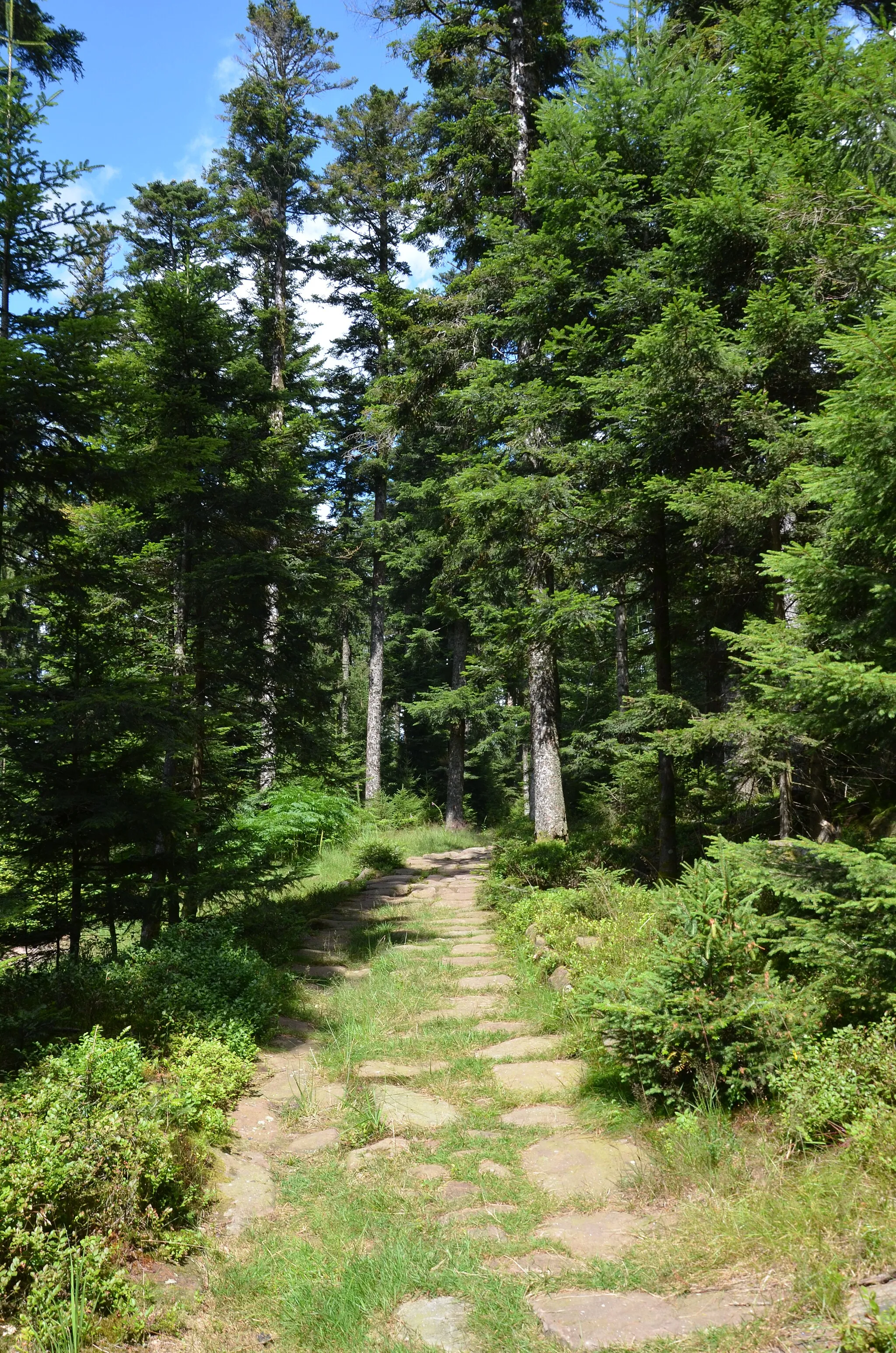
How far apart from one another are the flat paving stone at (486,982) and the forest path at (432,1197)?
223 mm

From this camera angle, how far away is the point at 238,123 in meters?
18.5

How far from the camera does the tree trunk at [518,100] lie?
40.6ft

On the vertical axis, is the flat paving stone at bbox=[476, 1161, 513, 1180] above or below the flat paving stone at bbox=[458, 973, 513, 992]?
above

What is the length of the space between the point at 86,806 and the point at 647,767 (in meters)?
6.74

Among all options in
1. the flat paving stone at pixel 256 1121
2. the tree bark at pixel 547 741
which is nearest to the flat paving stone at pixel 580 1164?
the flat paving stone at pixel 256 1121

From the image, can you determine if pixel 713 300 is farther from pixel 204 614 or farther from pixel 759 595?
pixel 204 614

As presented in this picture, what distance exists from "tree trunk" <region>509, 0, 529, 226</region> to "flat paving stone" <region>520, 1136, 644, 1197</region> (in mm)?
12827

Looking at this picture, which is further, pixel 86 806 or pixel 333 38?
pixel 333 38

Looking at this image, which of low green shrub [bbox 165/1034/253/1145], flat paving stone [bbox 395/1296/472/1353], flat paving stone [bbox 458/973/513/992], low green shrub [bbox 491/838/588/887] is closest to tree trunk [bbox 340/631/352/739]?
low green shrub [bbox 491/838/588/887]

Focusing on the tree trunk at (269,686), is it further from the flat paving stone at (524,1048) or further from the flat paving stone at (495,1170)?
the flat paving stone at (495,1170)

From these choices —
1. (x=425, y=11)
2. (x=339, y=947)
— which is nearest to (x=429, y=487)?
(x=425, y=11)

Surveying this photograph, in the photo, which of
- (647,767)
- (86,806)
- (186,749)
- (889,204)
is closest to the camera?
(889,204)

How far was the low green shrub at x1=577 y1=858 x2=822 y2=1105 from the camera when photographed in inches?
155

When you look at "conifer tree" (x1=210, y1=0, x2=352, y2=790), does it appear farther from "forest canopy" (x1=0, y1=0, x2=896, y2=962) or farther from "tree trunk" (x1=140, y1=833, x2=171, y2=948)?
"tree trunk" (x1=140, y1=833, x2=171, y2=948)
